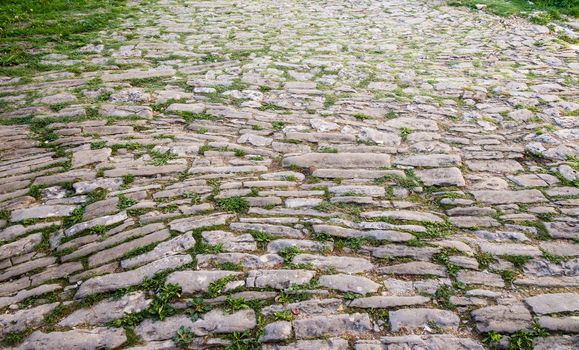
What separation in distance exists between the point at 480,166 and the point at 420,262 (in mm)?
1644

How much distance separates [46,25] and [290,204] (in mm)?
7153

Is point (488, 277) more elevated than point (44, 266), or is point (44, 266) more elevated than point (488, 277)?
point (488, 277)

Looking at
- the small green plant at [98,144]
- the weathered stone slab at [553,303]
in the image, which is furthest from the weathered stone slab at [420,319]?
the small green plant at [98,144]

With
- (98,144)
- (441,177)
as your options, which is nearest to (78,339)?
(98,144)

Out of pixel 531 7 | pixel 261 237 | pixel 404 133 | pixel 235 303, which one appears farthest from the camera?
pixel 531 7

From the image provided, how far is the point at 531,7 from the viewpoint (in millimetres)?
10195

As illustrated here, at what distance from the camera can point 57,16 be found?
888 centimetres

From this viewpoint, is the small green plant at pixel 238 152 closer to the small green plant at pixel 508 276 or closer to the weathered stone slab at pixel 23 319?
the weathered stone slab at pixel 23 319

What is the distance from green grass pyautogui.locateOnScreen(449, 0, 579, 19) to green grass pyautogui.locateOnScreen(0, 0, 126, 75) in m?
8.49

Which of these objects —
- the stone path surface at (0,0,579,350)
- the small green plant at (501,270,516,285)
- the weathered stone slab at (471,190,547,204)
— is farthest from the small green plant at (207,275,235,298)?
the weathered stone slab at (471,190,547,204)

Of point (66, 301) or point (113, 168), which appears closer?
point (66, 301)

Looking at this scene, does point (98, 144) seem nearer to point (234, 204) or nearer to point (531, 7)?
point (234, 204)

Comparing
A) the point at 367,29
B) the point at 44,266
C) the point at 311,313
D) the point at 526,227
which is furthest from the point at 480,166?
the point at 367,29

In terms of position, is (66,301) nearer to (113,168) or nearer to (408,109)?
(113,168)
